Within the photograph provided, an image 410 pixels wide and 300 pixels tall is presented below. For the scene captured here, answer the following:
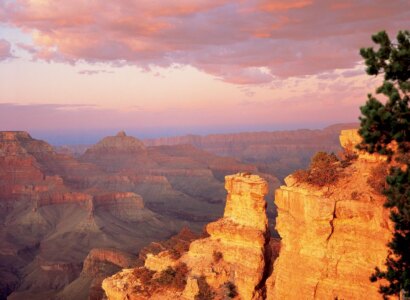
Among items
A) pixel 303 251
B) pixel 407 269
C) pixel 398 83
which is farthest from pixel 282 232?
pixel 398 83

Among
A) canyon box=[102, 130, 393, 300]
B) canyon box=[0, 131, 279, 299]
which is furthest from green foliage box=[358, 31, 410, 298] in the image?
canyon box=[0, 131, 279, 299]

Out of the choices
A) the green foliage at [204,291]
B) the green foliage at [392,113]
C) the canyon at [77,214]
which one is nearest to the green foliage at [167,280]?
the green foliage at [204,291]

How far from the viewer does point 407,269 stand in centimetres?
1509

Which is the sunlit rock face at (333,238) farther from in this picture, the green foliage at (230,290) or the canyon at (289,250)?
the green foliage at (230,290)

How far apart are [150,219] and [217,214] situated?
19.8 m

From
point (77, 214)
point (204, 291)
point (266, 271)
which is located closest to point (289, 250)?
point (266, 271)

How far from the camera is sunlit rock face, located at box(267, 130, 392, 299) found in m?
20.8

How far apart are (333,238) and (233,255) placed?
25.6 feet

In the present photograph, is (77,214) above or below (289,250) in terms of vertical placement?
below

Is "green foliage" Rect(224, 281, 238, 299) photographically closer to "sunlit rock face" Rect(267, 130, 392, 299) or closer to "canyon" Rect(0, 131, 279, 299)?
"sunlit rock face" Rect(267, 130, 392, 299)

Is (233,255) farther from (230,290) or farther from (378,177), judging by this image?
(378,177)

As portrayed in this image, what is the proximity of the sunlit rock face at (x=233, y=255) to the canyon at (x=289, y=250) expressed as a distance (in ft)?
0.19

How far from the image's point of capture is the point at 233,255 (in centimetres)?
2823

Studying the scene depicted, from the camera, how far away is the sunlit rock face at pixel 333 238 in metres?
20.8
